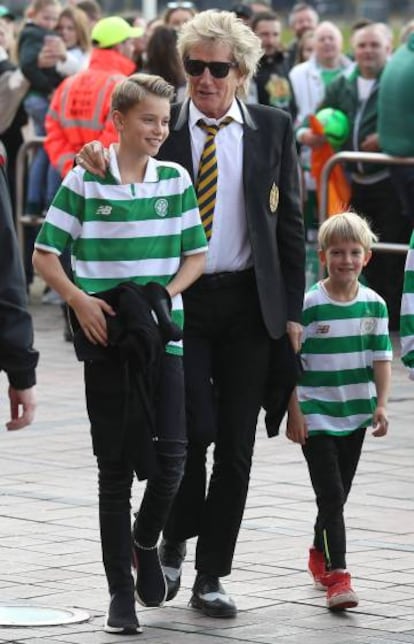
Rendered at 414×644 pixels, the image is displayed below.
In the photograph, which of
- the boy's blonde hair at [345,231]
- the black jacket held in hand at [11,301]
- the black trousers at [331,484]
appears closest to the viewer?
the black jacket held in hand at [11,301]

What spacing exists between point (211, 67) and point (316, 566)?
5.65ft

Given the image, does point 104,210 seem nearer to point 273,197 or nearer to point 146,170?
point 146,170

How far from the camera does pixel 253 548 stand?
22.4 ft

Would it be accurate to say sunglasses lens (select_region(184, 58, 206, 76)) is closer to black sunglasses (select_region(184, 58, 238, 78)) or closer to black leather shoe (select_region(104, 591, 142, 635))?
black sunglasses (select_region(184, 58, 238, 78))

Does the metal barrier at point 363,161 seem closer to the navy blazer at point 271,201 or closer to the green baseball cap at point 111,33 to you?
the green baseball cap at point 111,33

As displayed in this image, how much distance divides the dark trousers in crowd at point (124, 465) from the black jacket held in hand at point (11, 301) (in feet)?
1.20

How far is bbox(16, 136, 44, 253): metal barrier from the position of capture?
14.9 m

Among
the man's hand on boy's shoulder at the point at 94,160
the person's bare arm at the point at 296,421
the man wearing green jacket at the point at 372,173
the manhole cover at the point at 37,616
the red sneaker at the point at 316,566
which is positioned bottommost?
the man wearing green jacket at the point at 372,173

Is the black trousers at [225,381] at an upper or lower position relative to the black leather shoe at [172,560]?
upper

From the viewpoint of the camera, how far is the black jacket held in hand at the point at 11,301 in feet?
17.0

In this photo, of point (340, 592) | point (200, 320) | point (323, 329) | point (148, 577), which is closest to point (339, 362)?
point (323, 329)

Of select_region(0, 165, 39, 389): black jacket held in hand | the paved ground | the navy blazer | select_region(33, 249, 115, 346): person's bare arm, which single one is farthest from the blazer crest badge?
the paved ground

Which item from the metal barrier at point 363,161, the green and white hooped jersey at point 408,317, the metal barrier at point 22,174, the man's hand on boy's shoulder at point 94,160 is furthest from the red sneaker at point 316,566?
the metal barrier at point 22,174

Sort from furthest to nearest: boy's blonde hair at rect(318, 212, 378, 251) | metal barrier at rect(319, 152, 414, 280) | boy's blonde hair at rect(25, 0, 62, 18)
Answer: boy's blonde hair at rect(25, 0, 62, 18) → metal barrier at rect(319, 152, 414, 280) → boy's blonde hair at rect(318, 212, 378, 251)
